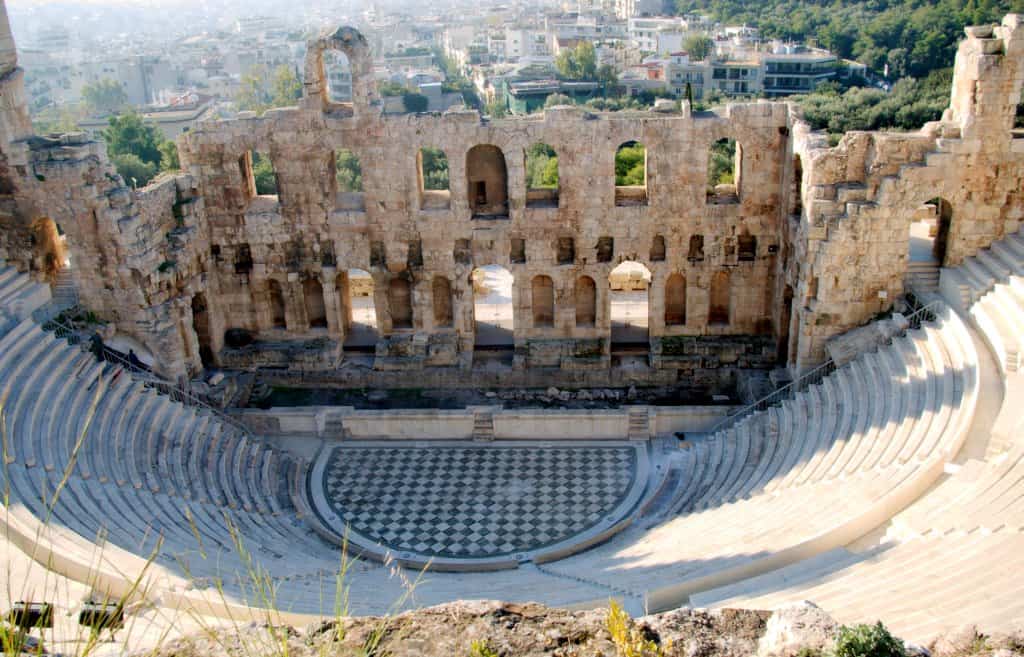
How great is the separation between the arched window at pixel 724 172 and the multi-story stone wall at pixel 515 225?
159mm

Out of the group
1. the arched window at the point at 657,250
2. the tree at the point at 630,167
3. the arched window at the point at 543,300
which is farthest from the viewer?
the tree at the point at 630,167

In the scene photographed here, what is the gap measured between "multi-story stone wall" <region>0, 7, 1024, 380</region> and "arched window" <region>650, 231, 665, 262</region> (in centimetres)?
5

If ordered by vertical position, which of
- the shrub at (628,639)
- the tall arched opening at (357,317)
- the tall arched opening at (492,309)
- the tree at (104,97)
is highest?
the shrub at (628,639)

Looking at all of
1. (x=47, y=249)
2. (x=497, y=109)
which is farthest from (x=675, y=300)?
(x=497, y=109)

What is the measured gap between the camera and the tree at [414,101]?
287 ft

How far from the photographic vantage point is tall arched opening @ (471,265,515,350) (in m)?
27.4

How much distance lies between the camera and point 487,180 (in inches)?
1043

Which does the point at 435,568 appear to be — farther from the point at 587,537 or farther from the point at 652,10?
the point at 652,10

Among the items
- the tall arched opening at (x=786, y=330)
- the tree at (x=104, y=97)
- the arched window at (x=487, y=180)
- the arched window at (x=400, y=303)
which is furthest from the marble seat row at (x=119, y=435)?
the tree at (x=104, y=97)

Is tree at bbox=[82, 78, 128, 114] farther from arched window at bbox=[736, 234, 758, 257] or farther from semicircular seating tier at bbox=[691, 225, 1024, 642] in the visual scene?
semicircular seating tier at bbox=[691, 225, 1024, 642]

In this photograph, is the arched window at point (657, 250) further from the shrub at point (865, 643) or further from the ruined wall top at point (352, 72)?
the shrub at point (865, 643)

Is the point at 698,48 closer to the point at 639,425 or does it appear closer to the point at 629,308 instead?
the point at 629,308

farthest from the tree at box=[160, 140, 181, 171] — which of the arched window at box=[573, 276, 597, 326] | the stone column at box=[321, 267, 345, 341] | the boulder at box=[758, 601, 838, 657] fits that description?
the boulder at box=[758, 601, 838, 657]

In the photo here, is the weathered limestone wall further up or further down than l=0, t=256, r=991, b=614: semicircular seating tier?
further up
